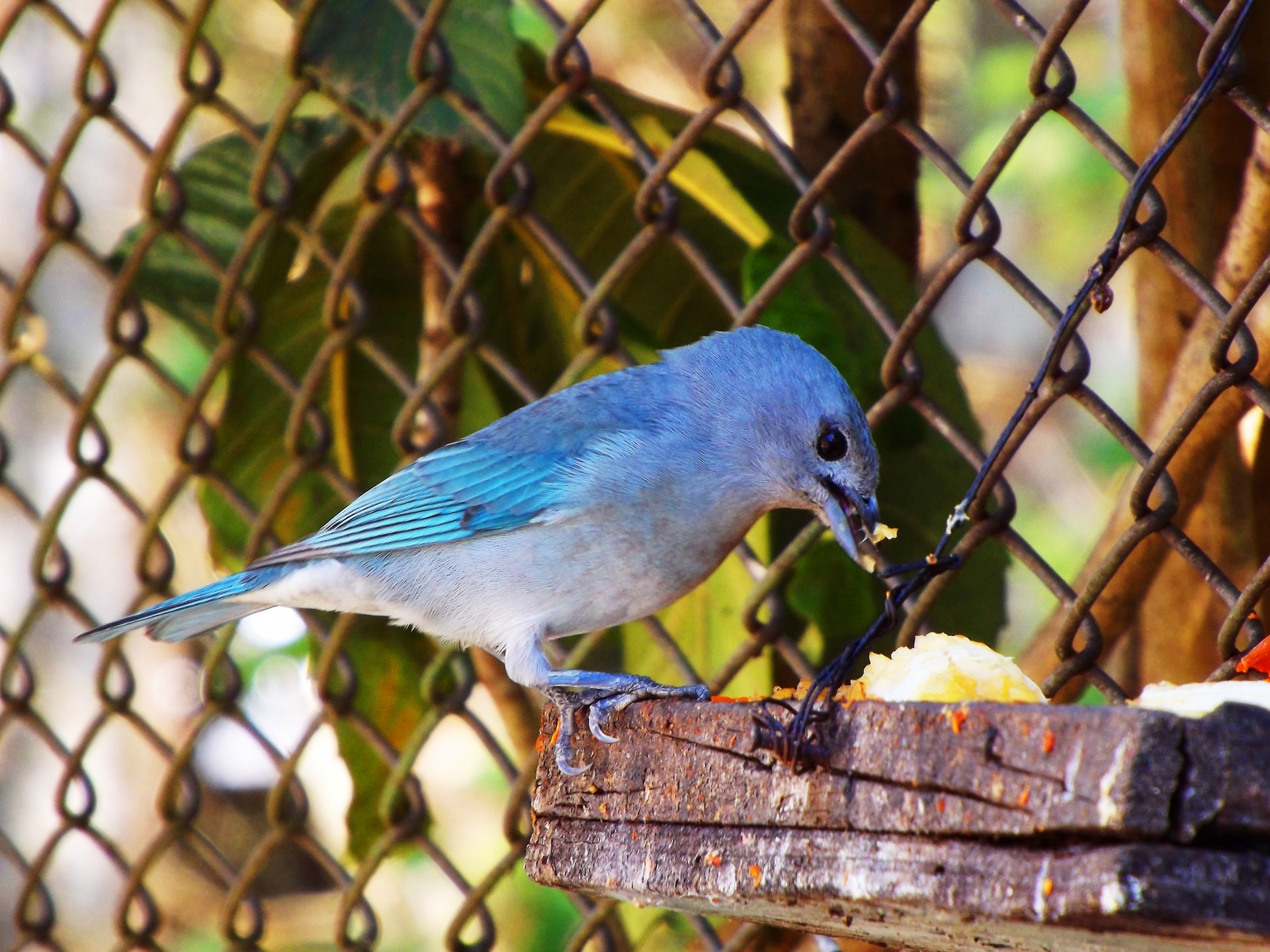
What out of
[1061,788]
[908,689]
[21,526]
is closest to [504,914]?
[21,526]

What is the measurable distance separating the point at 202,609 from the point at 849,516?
3.73ft

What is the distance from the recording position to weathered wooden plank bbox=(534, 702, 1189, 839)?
944 millimetres

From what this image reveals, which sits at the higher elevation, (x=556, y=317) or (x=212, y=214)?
(x=212, y=214)

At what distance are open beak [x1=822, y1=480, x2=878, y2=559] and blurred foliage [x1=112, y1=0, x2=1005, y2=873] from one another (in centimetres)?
18

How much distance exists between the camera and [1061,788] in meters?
0.99

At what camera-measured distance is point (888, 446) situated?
2326 mm

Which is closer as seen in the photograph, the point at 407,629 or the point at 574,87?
the point at 574,87

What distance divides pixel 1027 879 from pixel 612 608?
1077 mm

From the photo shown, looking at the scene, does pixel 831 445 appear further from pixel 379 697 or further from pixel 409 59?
pixel 379 697

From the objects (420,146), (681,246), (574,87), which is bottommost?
(681,246)

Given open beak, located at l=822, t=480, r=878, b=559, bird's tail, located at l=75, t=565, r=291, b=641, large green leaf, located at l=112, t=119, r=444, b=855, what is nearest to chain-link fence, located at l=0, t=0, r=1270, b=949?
large green leaf, located at l=112, t=119, r=444, b=855

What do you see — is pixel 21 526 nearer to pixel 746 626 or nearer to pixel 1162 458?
pixel 746 626

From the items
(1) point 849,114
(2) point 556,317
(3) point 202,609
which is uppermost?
(1) point 849,114

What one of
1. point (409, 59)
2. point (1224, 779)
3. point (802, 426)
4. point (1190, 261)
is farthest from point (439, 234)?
point (1224, 779)
